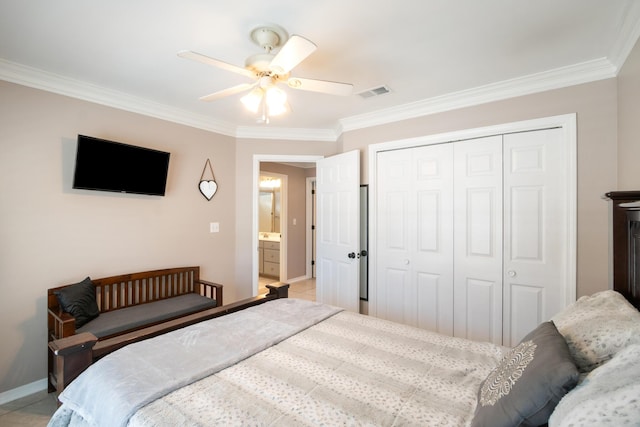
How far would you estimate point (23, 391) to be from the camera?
2.32 meters

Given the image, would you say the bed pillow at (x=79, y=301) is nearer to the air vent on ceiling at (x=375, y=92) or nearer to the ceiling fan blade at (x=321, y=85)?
the ceiling fan blade at (x=321, y=85)

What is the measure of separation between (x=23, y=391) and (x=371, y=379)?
9.21ft

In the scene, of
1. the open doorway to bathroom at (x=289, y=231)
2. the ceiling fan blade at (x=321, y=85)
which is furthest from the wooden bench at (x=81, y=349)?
the open doorway to bathroom at (x=289, y=231)

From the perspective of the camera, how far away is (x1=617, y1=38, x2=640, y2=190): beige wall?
1.80 metres

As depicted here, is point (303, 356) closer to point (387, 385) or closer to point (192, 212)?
point (387, 385)

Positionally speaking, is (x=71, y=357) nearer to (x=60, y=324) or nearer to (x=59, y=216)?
(x=60, y=324)

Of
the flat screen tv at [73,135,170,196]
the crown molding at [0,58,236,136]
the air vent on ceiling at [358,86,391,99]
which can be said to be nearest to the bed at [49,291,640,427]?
the flat screen tv at [73,135,170,196]

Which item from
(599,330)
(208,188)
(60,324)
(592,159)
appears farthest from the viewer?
(208,188)

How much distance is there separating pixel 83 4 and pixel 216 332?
6.35ft

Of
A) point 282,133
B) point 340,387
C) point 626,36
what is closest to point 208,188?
point 282,133

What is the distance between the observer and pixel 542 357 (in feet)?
2.93

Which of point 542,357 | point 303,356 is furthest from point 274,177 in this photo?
point 542,357

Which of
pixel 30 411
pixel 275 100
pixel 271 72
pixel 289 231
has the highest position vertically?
pixel 271 72

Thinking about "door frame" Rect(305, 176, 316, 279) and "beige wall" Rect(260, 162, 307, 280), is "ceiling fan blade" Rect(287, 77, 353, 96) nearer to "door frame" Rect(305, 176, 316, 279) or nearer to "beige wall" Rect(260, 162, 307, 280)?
"beige wall" Rect(260, 162, 307, 280)
